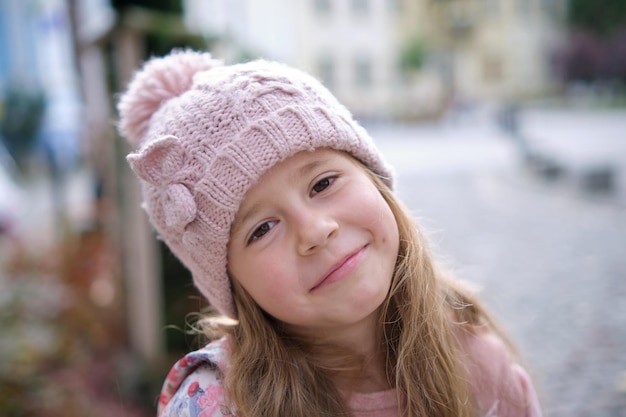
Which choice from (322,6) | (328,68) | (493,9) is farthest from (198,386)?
(493,9)

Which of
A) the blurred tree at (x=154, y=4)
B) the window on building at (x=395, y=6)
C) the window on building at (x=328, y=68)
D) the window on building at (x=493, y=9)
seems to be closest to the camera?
the blurred tree at (x=154, y=4)

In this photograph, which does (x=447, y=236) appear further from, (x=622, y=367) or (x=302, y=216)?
(x=302, y=216)

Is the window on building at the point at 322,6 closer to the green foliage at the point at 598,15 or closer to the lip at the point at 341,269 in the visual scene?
the green foliage at the point at 598,15

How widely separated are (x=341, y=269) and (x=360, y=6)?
34878 millimetres

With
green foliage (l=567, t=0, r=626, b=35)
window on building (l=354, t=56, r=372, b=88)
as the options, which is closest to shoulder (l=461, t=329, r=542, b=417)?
window on building (l=354, t=56, r=372, b=88)

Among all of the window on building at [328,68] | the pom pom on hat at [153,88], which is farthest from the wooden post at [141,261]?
the window on building at [328,68]

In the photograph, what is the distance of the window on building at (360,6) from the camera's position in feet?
112

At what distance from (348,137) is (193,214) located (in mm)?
481

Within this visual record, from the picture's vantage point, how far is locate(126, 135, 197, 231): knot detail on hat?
161 cm

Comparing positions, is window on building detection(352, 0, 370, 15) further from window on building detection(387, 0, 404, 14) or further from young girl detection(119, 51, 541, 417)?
young girl detection(119, 51, 541, 417)

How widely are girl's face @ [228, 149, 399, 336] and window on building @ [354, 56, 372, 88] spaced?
33.8m

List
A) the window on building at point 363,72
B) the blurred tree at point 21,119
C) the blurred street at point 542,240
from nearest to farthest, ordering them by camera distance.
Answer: the blurred street at point 542,240 < the blurred tree at point 21,119 < the window on building at point 363,72

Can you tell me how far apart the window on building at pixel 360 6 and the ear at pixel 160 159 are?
3434 cm

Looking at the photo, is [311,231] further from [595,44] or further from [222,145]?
[595,44]
